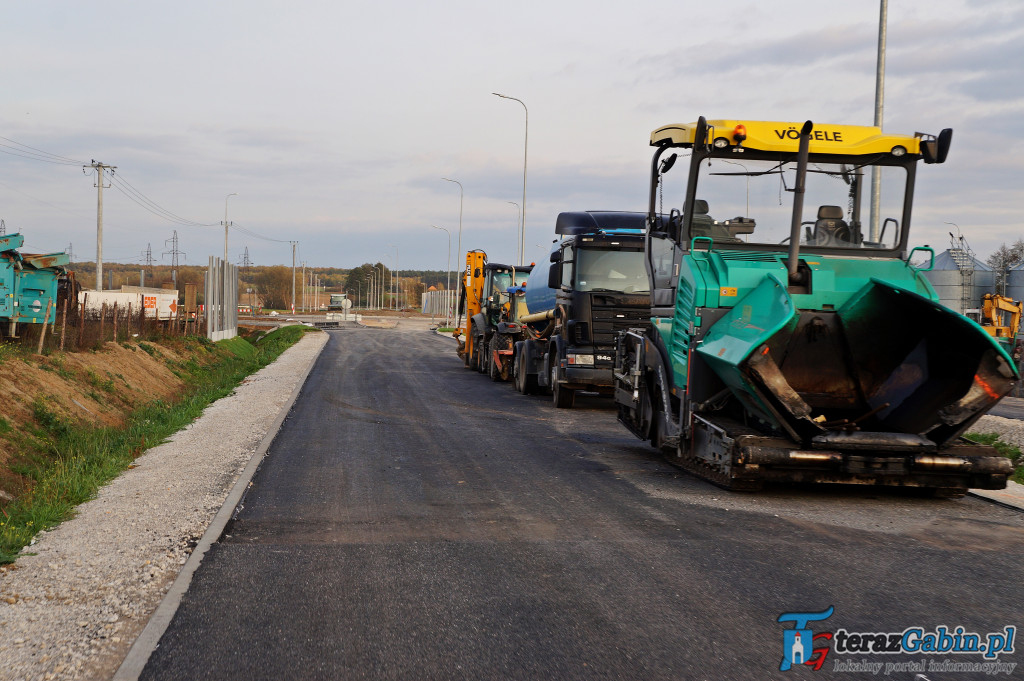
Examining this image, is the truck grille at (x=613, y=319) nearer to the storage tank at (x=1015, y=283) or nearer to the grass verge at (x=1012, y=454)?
the grass verge at (x=1012, y=454)

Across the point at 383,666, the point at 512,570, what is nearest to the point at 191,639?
the point at 383,666

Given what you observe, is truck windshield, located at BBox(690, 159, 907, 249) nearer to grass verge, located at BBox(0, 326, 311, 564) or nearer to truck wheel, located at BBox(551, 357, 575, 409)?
grass verge, located at BBox(0, 326, 311, 564)

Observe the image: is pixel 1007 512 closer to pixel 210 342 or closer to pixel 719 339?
pixel 719 339

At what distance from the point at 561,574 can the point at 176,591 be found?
8.06 feet

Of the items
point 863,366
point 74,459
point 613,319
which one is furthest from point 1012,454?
point 74,459

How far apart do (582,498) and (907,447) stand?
2.93 metres

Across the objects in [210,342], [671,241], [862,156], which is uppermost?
[862,156]

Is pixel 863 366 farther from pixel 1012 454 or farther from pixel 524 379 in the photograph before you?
pixel 524 379

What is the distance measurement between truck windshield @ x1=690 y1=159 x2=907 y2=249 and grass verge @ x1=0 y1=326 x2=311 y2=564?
6741mm

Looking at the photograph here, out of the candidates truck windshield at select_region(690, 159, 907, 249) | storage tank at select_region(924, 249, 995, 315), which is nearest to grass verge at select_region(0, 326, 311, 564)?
truck windshield at select_region(690, 159, 907, 249)

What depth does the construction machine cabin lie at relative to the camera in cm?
789

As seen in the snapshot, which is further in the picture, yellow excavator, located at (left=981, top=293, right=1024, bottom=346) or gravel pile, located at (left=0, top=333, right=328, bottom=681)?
yellow excavator, located at (left=981, top=293, right=1024, bottom=346)

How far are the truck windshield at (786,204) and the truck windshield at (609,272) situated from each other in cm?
661

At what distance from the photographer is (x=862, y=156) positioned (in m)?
9.44
